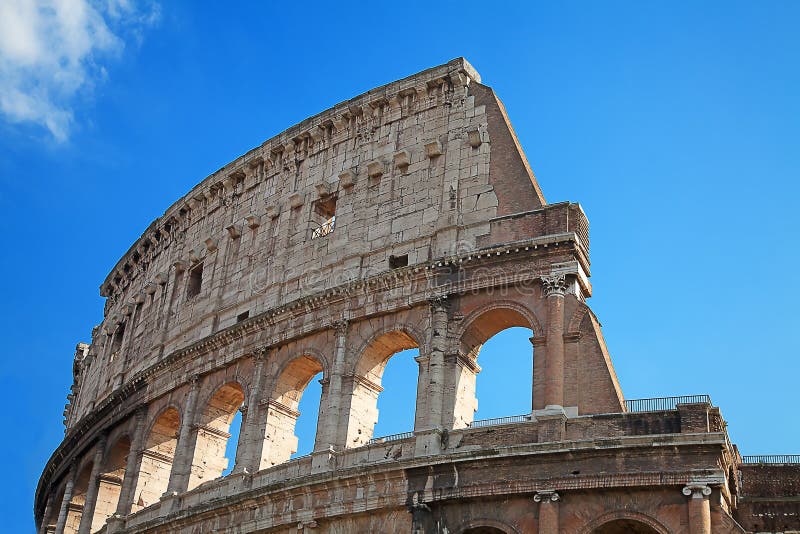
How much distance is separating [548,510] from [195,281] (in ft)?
46.5

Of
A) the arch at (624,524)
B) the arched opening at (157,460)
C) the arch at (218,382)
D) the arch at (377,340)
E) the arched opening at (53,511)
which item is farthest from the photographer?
the arched opening at (53,511)

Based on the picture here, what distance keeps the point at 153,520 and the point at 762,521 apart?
505 inches

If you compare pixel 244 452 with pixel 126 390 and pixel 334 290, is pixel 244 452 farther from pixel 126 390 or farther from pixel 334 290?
pixel 126 390

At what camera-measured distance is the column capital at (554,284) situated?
66.4 ft

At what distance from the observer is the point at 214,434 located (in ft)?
82.4

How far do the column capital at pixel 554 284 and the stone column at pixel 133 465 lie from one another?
11.6 metres

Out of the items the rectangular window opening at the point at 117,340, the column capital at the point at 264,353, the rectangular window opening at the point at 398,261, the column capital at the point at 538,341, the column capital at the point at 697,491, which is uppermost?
the rectangular window opening at the point at 117,340

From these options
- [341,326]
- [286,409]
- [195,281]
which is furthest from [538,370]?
[195,281]

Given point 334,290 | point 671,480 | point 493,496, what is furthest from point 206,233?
point 671,480

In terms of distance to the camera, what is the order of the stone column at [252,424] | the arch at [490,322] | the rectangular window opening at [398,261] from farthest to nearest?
the rectangular window opening at [398,261] < the stone column at [252,424] < the arch at [490,322]

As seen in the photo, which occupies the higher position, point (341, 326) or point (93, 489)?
point (341, 326)

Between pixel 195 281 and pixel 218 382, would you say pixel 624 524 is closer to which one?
pixel 218 382

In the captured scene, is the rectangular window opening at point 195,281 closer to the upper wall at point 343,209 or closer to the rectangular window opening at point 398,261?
the upper wall at point 343,209

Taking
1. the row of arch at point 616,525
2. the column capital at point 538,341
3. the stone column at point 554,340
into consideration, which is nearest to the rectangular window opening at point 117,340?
the column capital at point 538,341
